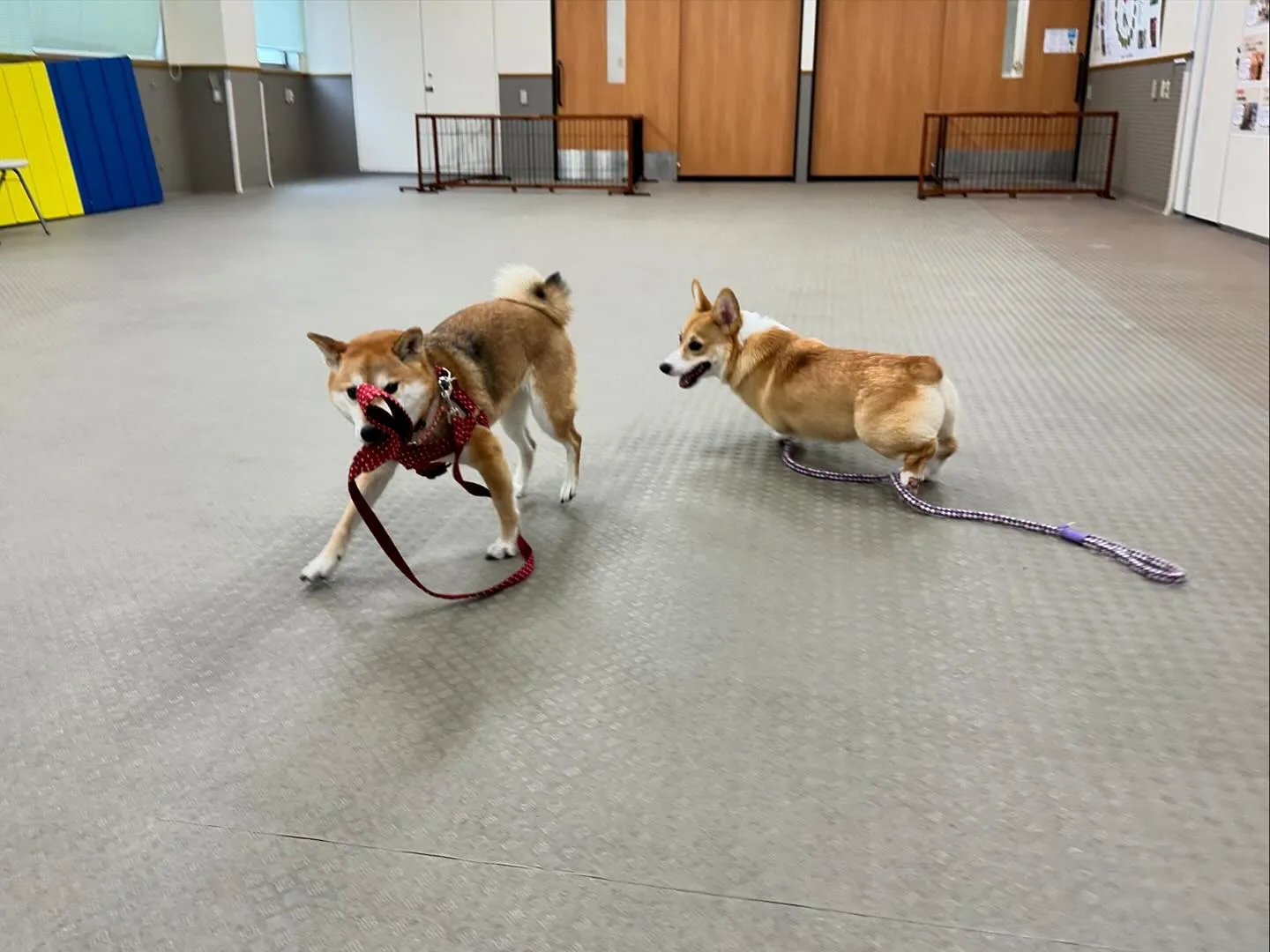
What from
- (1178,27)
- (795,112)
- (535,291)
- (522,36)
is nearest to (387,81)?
(522,36)

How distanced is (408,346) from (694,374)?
3.46ft

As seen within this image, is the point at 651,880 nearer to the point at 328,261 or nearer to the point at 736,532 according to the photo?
the point at 736,532

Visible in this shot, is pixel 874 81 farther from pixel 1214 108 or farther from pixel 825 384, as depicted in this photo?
pixel 825 384

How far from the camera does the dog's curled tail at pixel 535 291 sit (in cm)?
227

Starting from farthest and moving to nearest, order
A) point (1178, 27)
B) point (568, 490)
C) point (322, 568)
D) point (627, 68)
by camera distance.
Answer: point (627, 68), point (1178, 27), point (568, 490), point (322, 568)

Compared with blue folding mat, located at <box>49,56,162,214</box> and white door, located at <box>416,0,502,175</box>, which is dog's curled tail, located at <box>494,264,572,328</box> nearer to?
blue folding mat, located at <box>49,56,162,214</box>

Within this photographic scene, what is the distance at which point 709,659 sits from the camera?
166cm

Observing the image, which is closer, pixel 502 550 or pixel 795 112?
pixel 502 550

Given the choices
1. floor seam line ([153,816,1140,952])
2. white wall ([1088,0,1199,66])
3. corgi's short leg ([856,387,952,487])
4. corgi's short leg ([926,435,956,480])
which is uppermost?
white wall ([1088,0,1199,66])

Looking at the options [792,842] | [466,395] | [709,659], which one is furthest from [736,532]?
[792,842]

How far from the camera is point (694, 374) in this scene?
104 inches

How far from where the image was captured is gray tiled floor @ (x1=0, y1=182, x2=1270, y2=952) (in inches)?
45.5

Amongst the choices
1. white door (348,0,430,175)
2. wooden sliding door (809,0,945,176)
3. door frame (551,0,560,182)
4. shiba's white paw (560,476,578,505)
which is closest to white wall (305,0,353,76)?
white door (348,0,430,175)

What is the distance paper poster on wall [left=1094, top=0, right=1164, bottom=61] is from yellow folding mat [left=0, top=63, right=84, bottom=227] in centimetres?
898
